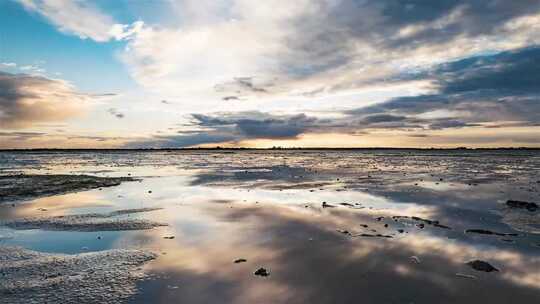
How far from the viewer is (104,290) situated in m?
7.97

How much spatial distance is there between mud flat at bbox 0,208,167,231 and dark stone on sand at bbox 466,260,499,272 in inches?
423

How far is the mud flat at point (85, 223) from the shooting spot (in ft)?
46.0

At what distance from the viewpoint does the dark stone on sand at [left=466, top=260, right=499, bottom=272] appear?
367 inches

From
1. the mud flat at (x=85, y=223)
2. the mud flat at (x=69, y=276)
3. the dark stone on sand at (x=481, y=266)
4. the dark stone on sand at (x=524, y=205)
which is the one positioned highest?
the dark stone on sand at (x=524, y=205)

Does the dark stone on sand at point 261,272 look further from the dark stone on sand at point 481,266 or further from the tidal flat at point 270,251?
the dark stone on sand at point 481,266

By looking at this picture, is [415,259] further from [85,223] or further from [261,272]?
[85,223]

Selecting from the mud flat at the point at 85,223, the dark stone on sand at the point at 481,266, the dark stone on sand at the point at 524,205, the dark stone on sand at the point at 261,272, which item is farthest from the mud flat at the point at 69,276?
the dark stone on sand at the point at 524,205

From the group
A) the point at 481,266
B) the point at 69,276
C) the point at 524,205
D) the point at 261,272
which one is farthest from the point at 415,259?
the point at 524,205

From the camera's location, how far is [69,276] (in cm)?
870

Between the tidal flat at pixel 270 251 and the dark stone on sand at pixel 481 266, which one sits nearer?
the tidal flat at pixel 270 251

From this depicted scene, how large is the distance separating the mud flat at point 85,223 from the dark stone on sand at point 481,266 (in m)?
10.7

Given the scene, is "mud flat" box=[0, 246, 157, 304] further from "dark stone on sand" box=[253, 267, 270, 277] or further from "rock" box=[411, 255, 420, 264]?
"rock" box=[411, 255, 420, 264]

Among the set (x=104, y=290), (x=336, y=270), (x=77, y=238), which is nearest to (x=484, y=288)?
(x=336, y=270)

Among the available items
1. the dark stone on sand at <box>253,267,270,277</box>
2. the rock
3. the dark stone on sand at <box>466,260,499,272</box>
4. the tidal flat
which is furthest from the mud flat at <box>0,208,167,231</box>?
the dark stone on sand at <box>466,260,499,272</box>
